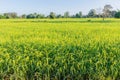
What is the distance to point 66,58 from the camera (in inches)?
234

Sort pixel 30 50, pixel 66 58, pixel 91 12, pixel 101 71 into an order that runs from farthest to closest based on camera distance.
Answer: pixel 91 12 < pixel 30 50 < pixel 66 58 < pixel 101 71

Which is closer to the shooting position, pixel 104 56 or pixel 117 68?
pixel 117 68

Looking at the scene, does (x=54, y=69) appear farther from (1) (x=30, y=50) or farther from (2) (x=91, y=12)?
(2) (x=91, y=12)

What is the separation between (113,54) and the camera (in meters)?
6.17

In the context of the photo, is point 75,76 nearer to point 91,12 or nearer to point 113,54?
point 113,54

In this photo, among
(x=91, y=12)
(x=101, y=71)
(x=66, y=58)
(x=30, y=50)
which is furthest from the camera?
(x=91, y=12)

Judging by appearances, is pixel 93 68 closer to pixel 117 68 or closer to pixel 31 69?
pixel 117 68

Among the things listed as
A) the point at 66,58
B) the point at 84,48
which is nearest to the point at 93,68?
the point at 66,58

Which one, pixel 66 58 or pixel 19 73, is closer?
pixel 19 73

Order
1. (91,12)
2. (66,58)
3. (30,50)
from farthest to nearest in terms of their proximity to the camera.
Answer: (91,12) → (30,50) → (66,58)

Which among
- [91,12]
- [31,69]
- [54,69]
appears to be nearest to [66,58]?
[54,69]

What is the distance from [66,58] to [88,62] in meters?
0.51

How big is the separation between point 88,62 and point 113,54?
78 centimetres

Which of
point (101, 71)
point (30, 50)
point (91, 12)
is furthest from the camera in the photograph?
point (91, 12)
